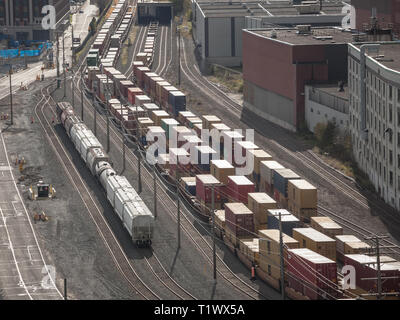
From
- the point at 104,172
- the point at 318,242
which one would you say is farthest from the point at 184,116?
the point at 318,242

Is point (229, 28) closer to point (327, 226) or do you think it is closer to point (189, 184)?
point (189, 184)

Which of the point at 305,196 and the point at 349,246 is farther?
the point at 305,196

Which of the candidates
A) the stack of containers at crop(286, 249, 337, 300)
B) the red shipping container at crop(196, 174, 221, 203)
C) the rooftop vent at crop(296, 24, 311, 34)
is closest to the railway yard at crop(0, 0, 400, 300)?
the stack of containers at crop(286, 249, 337, 300)

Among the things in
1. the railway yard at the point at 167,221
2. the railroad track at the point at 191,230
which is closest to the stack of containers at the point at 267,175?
the railway yard at the point at 167,221

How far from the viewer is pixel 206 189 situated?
97.6 metres

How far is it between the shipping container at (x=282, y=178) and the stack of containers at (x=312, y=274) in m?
20.5

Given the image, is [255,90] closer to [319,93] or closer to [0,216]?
[319,93]

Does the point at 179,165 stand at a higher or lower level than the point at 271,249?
higher

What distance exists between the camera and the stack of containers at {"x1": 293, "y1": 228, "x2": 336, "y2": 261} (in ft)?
258

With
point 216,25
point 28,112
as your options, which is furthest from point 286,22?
point 28,112

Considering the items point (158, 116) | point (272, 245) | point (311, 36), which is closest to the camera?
point (272, 245)

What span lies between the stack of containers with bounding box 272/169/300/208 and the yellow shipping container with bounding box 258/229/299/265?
14363 mm

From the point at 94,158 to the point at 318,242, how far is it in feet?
133

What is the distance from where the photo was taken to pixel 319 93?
127875 mm
